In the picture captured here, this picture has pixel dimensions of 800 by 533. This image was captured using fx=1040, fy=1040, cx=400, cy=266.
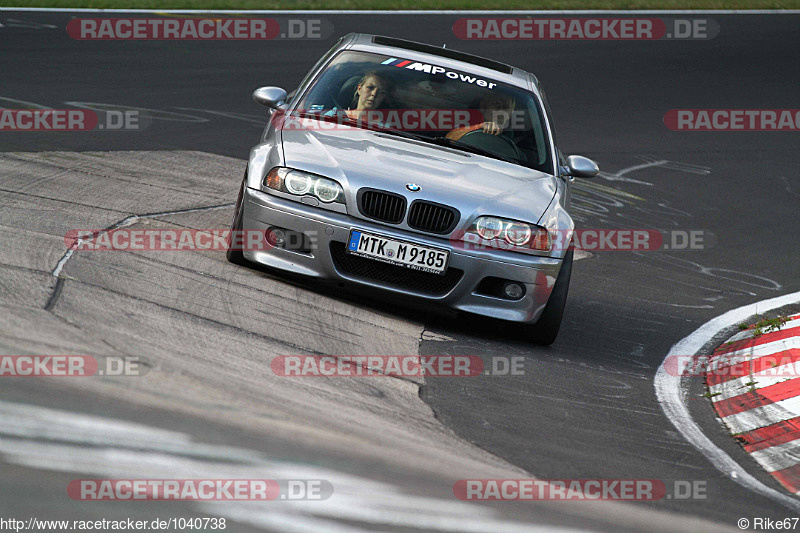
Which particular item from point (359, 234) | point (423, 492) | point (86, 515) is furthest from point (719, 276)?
point (86, 515)

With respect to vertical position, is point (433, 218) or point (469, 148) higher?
point (469, 148)

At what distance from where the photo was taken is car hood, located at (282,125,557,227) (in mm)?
6141

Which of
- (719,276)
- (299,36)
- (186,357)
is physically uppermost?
(299,36)

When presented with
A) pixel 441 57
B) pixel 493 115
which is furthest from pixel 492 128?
pixel 441 57

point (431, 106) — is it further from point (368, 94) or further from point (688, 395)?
point (688, 395)

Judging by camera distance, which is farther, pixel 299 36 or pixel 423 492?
pixel 299 36

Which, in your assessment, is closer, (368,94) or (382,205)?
(382,205)

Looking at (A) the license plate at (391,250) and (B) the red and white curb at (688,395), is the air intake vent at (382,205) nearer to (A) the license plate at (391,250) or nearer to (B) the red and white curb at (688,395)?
(A) the license plate at (391,250)

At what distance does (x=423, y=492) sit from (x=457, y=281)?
8.18 ft

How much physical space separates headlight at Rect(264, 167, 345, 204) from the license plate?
0.86 feet

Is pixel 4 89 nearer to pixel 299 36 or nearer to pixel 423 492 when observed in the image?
pixel 299 36

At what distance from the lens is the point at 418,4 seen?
20203 mm

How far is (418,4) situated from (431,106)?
13459 millimetres

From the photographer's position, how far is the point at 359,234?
6039 millimetres
